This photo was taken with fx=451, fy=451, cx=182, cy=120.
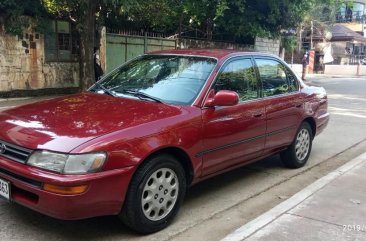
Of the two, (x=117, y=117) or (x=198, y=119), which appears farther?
(x=198, y=119)

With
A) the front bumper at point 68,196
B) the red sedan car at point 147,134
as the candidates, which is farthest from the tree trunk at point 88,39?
the front bumper at point 68,196

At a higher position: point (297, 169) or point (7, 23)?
point (7, 23)

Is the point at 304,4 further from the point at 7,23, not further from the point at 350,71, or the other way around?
the point at 350,71

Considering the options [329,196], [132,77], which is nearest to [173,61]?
[132,77]

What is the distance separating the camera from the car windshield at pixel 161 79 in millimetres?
4590

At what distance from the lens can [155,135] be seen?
3842mm

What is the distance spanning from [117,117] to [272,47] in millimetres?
20910

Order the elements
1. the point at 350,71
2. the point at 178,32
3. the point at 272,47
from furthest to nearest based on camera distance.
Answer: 1. the point at 350,71
2. the point at 272,47
3. the point at 178,32

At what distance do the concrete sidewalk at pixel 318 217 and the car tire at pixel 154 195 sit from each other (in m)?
0.63

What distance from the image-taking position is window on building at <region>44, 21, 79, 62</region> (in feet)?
47.5

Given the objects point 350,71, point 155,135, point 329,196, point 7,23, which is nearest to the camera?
point 155,135

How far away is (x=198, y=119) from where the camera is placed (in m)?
4.32

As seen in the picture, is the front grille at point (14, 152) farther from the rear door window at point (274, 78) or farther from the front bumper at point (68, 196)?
the rear door window at point (274, 78)

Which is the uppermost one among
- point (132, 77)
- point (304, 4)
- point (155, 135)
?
point (304, 4)
